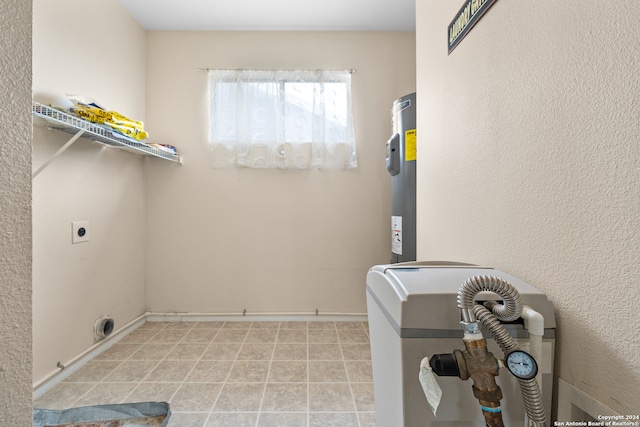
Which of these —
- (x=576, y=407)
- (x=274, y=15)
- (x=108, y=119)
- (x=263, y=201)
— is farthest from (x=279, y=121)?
(x=576, y=407)

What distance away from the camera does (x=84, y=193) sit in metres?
1.72

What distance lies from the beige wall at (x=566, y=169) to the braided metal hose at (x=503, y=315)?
5.3 inches

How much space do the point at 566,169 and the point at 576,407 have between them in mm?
490

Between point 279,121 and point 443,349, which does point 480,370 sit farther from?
point 279,121

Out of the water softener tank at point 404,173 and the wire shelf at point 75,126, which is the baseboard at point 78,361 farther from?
the water softener tank at point 404,173

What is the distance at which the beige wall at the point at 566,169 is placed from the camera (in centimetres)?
45

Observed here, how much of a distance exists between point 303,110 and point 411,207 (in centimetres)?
131

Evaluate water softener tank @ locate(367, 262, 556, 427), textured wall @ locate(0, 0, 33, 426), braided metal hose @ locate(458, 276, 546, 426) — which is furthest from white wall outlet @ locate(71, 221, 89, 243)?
braided metal hose @ locate(458, 276, 546, 426)

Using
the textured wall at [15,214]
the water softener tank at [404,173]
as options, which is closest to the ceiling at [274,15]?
the water softener tank at [404,173]

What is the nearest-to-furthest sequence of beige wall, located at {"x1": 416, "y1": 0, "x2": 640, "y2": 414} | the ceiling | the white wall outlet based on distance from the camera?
beige wall, located at {"x1": 416, "y1": 0, "x2": 640, "y2": 414} → the white wall outlet → the ceiling

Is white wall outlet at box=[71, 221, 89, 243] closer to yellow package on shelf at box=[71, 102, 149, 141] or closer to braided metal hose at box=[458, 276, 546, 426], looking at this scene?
yellow package on shelf at box=[71, 102, 149, 141]

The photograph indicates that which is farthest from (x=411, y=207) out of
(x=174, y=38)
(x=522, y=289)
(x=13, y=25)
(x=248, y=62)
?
(x=174, y=38)

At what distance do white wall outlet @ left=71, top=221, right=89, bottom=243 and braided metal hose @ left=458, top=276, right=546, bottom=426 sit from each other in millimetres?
2123

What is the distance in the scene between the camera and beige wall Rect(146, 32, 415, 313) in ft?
7.73
